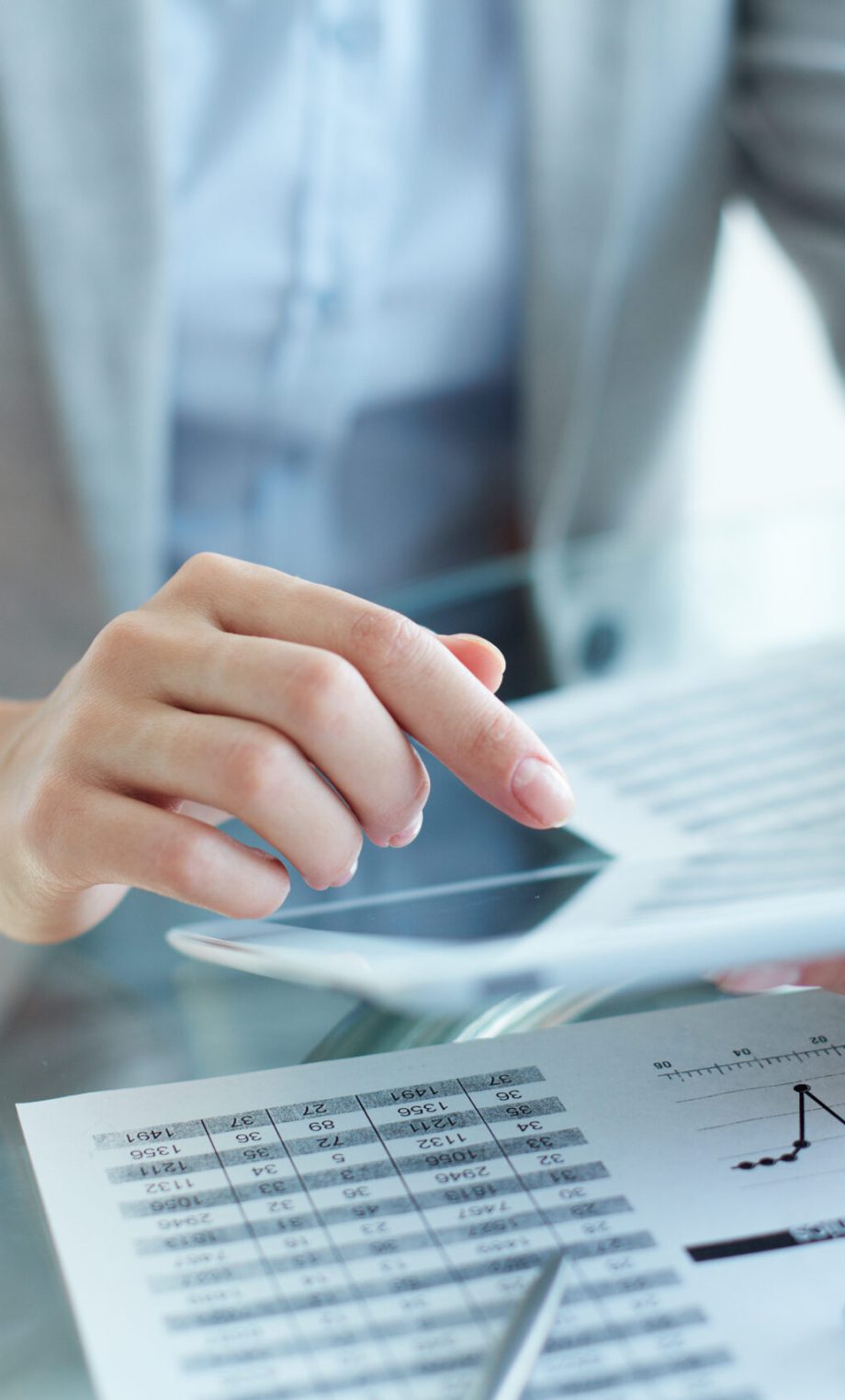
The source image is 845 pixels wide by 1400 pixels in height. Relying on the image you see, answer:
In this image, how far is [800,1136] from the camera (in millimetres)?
290

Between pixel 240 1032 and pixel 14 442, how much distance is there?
446 millimetres

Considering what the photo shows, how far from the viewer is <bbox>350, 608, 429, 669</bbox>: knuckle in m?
0.33

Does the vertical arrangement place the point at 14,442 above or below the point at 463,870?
above

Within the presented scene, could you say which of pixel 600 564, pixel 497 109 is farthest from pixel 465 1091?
pixel 497 109

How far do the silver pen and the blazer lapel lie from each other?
0.53 m

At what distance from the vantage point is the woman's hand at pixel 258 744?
314 mm

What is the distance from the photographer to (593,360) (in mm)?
824

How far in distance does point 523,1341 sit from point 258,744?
5.6 inches

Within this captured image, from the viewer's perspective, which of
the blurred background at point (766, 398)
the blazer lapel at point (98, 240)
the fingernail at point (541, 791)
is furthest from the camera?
the blurred background at point (766, 398)

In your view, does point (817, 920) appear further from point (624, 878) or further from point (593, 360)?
point (593, 360)

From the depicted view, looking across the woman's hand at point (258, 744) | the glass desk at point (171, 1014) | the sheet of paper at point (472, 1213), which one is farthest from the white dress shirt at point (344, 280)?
the sheet of paper at point (472, 1213)

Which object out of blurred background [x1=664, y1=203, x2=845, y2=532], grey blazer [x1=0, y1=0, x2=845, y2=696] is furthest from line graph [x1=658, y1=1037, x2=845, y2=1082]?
blurred background [x1=664, y1=203, x2=845, y2=532]

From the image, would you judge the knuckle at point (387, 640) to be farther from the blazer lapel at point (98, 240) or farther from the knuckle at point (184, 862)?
the blazer lapel at point (98, 240)

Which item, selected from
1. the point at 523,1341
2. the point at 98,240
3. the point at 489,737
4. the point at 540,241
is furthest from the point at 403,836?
the point at 540,241
